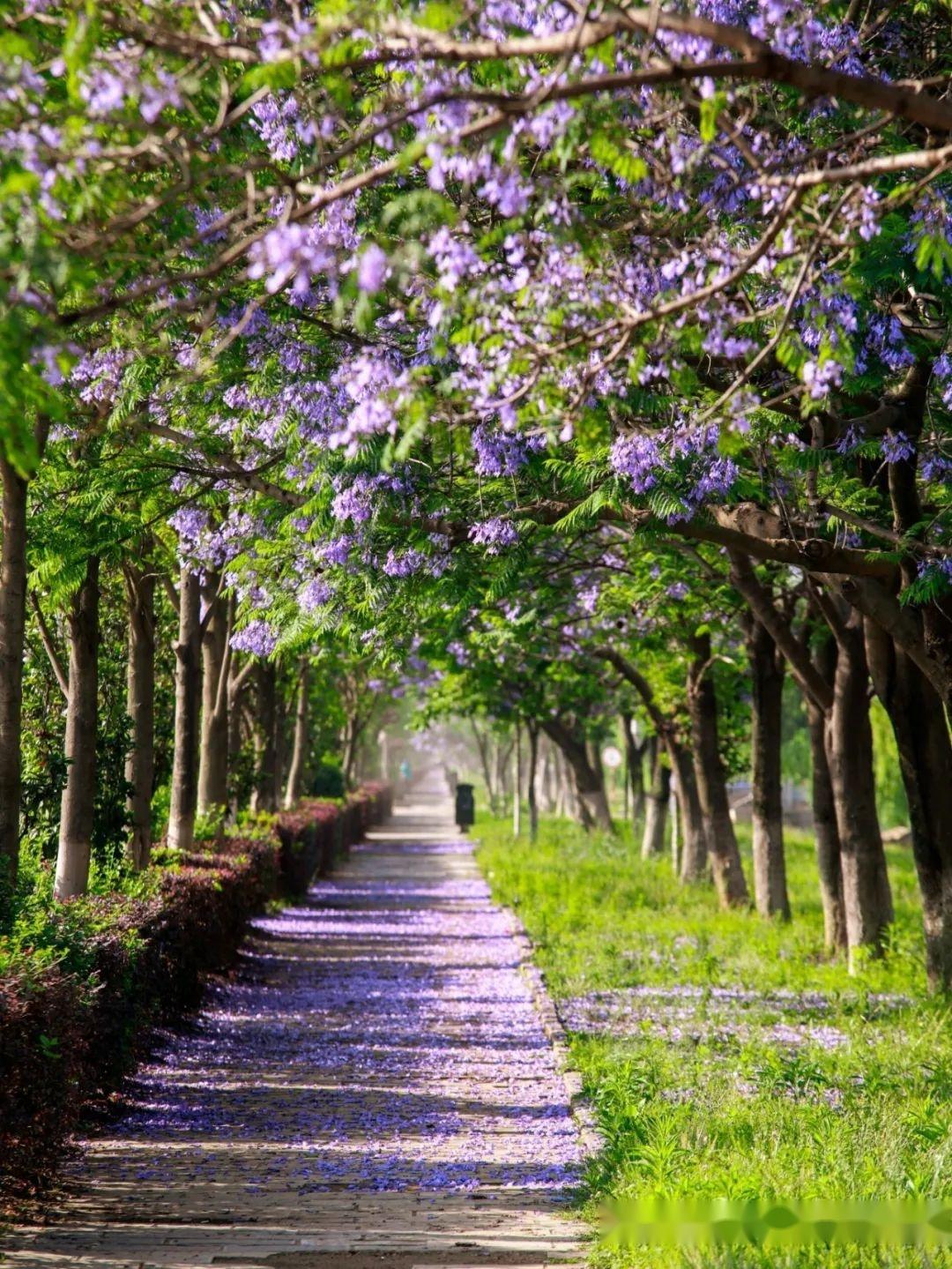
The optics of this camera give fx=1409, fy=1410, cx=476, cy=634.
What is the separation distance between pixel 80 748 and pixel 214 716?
693cm

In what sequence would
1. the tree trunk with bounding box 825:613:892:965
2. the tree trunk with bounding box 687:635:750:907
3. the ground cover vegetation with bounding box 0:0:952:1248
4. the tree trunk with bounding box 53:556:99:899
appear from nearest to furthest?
the ground cover vegetation with bounding box 0:0:952:1248 < the tree trunk with bounding box 53:556:99:899 < the tree trunk with bounding box 825:613:892:965 < the tree trunk with bounding box 687:635:750:907

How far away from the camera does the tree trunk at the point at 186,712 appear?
→ 49.2 feet

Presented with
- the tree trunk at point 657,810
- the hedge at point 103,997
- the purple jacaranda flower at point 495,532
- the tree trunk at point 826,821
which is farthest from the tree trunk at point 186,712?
the tree trunk at point 657,810

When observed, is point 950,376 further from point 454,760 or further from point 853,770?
point 454,760

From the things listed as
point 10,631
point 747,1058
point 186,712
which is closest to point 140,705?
point 186,712

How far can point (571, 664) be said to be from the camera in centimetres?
2380

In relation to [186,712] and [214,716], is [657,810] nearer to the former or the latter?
[214,716]

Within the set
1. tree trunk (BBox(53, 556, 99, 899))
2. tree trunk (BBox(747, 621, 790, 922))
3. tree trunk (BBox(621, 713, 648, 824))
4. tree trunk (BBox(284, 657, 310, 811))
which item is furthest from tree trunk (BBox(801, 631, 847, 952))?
tree trunk (BBox(621, 713, 648, 824))

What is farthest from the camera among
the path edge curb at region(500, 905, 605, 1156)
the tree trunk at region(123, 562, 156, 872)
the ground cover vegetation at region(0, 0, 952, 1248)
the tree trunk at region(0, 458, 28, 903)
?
the tree trunk at region(123, 562, 156, 872)

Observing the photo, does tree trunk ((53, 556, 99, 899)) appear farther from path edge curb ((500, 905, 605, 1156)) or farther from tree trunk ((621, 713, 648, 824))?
tree trunk ((621, 713, 648, 824))

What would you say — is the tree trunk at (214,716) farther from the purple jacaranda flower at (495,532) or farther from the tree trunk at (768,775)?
the purple jacaranda flower at (495,532)

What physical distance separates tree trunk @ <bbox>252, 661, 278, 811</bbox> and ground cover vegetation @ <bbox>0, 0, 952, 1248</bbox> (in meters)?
3.19

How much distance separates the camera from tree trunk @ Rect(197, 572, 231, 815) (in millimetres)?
18125

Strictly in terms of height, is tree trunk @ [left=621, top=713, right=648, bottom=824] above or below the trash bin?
above
